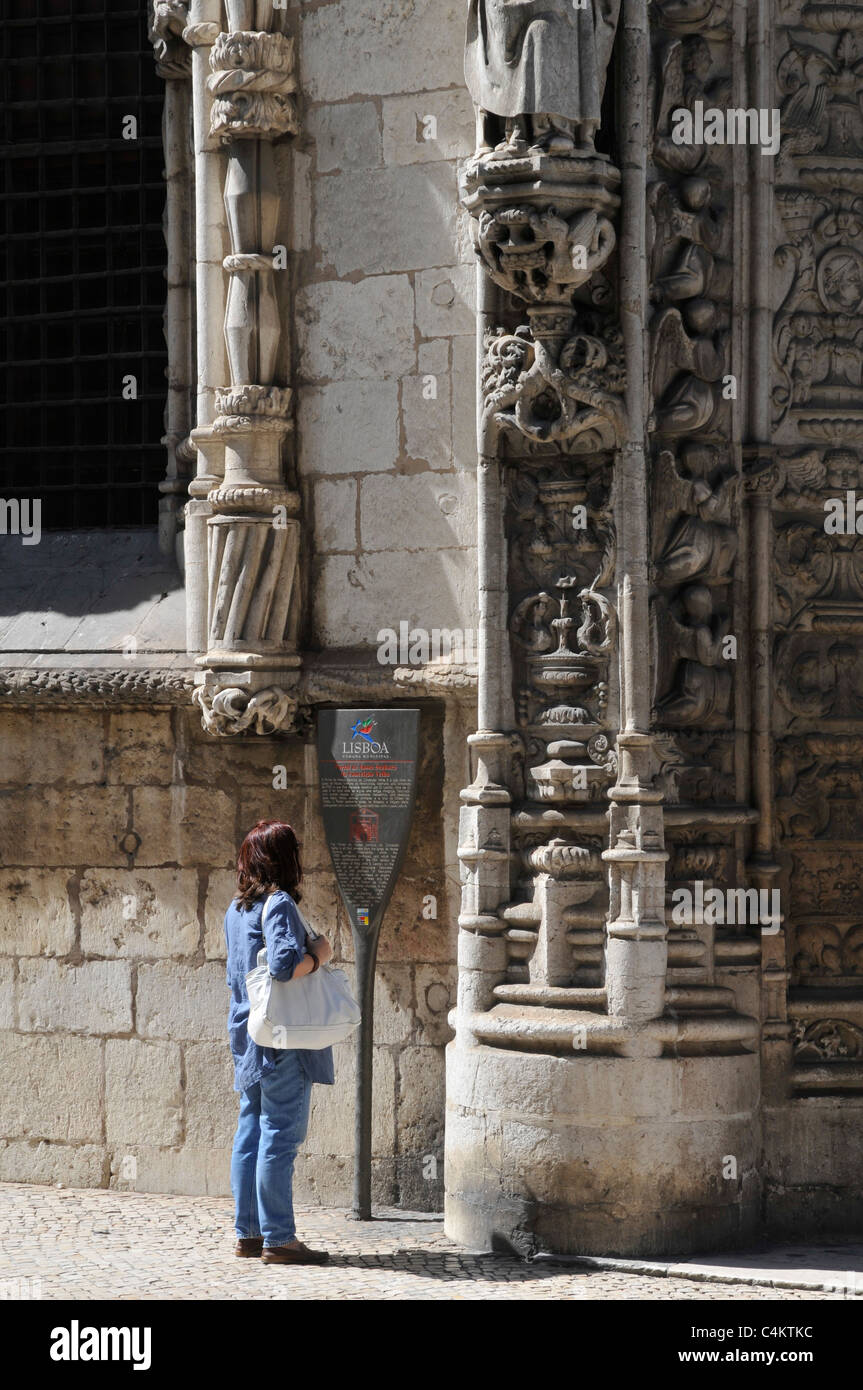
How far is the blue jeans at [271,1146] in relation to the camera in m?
7.02

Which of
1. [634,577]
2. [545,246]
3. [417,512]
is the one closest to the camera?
[545,246]

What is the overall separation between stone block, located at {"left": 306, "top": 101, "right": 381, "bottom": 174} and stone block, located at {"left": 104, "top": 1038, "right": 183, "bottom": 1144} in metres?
3.81

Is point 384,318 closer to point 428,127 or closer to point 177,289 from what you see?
point 428,127

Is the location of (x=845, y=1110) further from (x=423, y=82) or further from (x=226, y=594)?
(x=423, y=82)

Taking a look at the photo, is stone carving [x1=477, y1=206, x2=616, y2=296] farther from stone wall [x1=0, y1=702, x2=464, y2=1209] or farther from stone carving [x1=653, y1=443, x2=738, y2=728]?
stone wall [x1=0, y1=702, x2=464, y2=1209]

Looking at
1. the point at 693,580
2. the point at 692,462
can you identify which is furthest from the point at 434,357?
the point at 693,580

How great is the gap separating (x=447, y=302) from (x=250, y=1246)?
12.4 feet

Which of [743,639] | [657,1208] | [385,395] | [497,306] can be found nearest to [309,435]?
[385,395]

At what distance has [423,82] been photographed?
8.23 m

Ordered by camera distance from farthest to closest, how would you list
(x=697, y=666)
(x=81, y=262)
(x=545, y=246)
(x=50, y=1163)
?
(x=81, y=262), (x=50, y=1163), (x=697, y=666), (x=545, y=246)

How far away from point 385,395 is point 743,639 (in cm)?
182

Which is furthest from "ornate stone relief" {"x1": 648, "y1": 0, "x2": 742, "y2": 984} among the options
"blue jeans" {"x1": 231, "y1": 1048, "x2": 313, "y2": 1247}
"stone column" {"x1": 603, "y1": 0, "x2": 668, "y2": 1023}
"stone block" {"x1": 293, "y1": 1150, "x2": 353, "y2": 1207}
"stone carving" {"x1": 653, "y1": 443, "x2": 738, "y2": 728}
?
"stone block" {"x1": 293, "y1": 1150, "x2": 353, "y2": 1207}

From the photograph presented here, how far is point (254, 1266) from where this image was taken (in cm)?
708

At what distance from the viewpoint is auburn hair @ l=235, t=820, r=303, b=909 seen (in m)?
7.07
